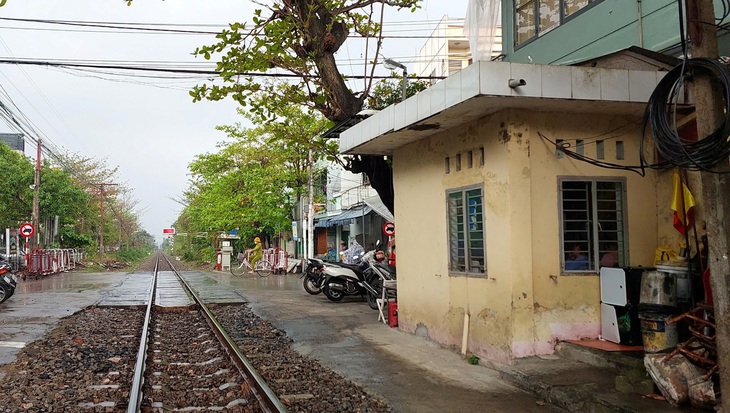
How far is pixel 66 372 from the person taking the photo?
7.32 meters

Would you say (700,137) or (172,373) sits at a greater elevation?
(700,137)

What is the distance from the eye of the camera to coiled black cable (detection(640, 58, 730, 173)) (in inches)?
171

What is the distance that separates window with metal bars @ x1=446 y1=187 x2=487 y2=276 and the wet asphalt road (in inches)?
47.1

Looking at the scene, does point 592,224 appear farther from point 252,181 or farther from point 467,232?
point 252,181

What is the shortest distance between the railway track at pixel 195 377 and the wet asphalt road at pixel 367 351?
113 centimetres

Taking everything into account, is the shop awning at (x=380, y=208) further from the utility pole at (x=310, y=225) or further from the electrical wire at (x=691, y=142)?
the electrical wire at (x=691, y=142)

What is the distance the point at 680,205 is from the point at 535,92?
6.93 feet

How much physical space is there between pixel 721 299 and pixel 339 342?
5.89m

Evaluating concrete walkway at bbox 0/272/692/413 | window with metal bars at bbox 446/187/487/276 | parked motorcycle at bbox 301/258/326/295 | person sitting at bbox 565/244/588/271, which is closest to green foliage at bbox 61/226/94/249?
concrete walkway at bbox 0/272/692/413

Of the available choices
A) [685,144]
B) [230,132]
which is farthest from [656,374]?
[230,132]

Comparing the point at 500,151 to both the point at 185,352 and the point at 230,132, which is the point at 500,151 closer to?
the point at 185,352

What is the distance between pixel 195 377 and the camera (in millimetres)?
7188

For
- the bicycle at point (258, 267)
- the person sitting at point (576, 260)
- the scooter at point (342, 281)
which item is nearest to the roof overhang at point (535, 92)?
the person sitting at point (576, 260)

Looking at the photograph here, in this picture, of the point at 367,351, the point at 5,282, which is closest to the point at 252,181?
the point at 5,282
